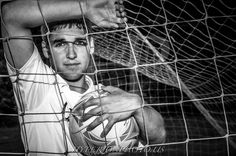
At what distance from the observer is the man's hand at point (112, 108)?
107 centimetres

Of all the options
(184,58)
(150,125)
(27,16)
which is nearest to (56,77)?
(27,16)

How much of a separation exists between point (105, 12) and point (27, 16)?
0.31 metres

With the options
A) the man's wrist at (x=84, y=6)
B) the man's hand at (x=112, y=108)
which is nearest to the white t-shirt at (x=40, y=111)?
the man's hand at (x=112, y=108)

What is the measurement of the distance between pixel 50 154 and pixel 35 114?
0.60ft

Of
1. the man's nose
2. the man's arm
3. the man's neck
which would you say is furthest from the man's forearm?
the man's arm

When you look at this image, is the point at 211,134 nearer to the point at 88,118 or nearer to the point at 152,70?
the point at 152,70

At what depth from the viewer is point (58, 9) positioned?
924 millimetres

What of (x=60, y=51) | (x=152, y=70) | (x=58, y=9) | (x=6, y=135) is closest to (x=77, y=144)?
(x=60, y=51)

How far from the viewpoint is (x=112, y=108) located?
109 centimetres

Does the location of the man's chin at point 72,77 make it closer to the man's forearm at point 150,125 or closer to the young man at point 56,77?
the young man at point 56,77

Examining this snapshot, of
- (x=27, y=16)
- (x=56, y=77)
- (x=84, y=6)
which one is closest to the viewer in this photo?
(x=27, y=16)

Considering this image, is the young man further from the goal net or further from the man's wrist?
the goal net

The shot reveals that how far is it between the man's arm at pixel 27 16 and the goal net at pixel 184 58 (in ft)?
0.78

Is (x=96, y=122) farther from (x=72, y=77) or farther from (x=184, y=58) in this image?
(x=184, y=58)
